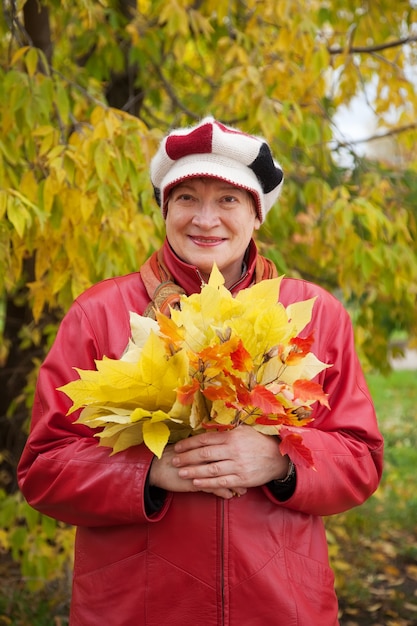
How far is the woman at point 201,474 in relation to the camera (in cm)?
185

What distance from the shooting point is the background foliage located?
9.30 feet

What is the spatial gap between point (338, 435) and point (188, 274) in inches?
22.2

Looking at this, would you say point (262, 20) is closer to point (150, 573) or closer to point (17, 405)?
point (17, 405)

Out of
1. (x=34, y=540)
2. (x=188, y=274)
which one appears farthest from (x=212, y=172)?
(x=34, y=540)

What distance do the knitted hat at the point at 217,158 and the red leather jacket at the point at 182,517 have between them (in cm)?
25

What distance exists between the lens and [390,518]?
244 inches

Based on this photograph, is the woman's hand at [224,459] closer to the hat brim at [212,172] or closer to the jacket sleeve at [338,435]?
the jacket sleeve at [338,435]

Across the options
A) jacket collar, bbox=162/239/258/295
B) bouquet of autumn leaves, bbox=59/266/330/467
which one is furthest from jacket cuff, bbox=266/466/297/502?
jacket collar, bbox=162/239/258/295

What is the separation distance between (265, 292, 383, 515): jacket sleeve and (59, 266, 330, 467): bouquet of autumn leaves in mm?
156

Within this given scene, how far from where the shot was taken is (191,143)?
2021 millimetres

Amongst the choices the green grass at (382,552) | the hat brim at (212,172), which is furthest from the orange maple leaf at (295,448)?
the green grass at (382,552)

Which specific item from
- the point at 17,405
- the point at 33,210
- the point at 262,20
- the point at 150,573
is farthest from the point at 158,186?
the point at 17,405

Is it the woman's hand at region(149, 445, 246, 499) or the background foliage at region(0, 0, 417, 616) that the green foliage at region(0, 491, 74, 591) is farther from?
the woman's hand at region(149, 445, 246, 499)

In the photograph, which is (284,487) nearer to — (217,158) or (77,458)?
(77,458)
